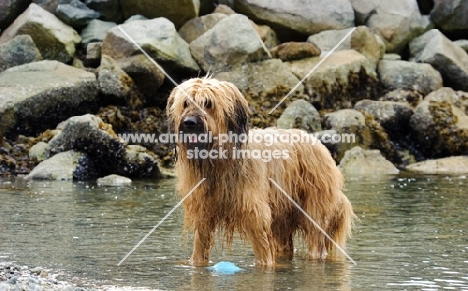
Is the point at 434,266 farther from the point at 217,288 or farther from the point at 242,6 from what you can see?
the point at 242,6

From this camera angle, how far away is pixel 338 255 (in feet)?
29.8

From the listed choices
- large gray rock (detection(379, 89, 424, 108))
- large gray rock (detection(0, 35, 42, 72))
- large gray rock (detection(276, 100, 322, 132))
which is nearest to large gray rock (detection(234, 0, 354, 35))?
large gray rock (detection(379, 89, 424, 108))

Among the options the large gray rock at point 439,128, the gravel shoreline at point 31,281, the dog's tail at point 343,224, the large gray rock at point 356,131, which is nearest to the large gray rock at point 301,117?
the large gray rock at point 356,131

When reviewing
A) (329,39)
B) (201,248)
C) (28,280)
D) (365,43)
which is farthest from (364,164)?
(28,280)

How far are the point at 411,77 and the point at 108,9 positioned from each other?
834cm

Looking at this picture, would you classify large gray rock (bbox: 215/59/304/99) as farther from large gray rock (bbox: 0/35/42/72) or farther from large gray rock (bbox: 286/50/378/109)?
large gray rock (bbox: 0/35/42/72)

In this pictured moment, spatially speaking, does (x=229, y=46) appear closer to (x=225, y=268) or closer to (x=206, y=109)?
(x=225, y=268)

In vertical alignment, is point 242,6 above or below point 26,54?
above

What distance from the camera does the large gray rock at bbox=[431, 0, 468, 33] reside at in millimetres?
27016

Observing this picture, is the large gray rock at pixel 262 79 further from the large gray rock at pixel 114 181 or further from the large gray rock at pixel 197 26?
the large gray rock at pixel 114 181

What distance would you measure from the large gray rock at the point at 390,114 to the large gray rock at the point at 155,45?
416cm

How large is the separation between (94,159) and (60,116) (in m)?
2.65

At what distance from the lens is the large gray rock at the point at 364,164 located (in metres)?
18.2

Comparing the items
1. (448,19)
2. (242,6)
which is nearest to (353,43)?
(242,6)
